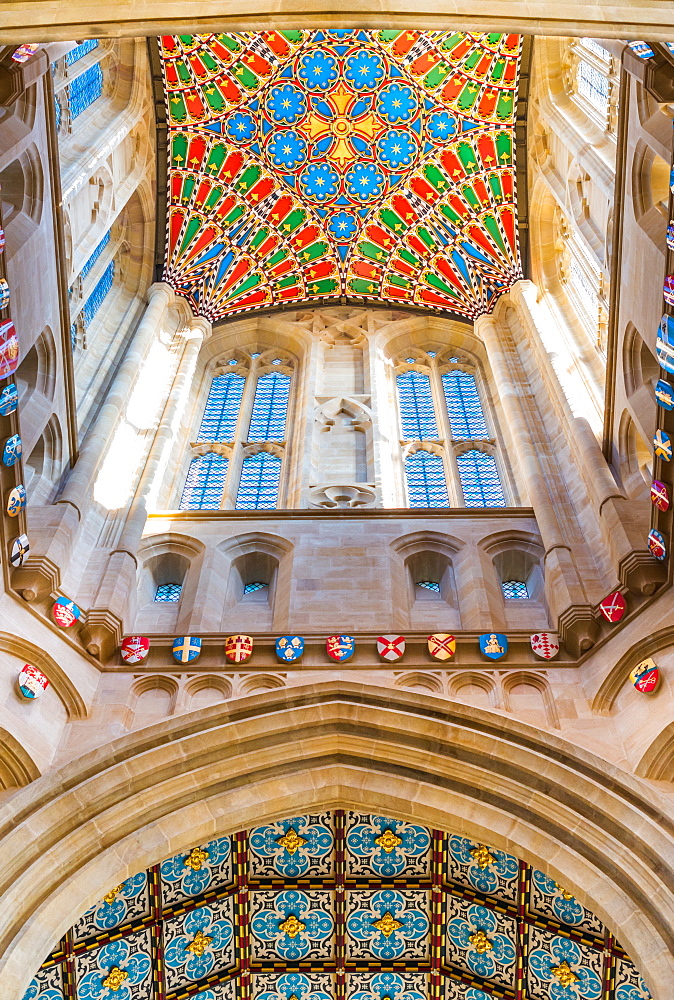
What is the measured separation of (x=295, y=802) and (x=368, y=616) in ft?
7.28

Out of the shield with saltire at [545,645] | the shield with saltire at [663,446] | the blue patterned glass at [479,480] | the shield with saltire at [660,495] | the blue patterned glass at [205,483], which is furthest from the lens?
the blue patterned glass at [205,483]

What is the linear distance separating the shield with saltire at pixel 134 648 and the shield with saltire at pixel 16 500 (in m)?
1.53

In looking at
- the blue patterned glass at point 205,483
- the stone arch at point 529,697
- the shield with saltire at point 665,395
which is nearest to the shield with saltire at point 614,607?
the stone arch at point 529,697

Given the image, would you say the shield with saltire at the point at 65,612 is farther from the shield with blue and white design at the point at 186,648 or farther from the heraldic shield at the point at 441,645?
the heraldic shield at the point at 441,645

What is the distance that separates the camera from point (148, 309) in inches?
632

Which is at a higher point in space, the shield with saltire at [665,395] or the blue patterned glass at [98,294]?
the blue patterned glass at [98,294]

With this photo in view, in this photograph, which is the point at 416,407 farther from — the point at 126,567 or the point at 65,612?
the point at 65,612

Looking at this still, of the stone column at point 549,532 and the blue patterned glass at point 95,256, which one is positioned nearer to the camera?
the stone column at point 549,532

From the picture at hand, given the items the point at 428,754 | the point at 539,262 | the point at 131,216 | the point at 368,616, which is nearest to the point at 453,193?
the point at 539,262

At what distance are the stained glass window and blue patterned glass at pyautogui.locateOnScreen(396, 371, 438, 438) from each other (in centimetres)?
490

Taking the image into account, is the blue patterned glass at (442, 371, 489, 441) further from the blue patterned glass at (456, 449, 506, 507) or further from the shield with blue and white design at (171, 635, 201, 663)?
the shield with blue and white design at (171, 635, 201, 663)

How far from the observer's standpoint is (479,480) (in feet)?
46.4

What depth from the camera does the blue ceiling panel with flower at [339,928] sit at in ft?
29.5

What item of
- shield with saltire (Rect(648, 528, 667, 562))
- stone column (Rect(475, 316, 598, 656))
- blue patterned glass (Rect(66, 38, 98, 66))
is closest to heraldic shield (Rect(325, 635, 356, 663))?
stone column (Rect(475, 316, 598, 656))
